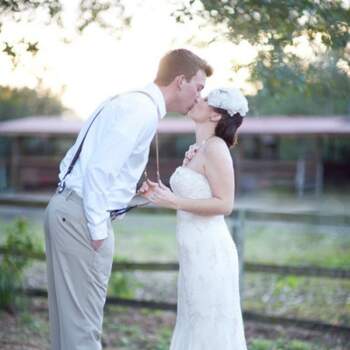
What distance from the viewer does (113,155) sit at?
2.86 m

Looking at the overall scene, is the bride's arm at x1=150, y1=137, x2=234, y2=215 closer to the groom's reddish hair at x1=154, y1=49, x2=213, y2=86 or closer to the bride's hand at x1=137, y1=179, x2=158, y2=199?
the bride's hand at x1=137, y1=179, x2=158, y2=199

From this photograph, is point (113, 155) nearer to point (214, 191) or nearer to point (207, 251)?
point (214, 191)

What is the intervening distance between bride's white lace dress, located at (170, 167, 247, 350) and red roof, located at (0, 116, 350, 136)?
2114 centimetres

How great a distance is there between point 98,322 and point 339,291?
193 inches

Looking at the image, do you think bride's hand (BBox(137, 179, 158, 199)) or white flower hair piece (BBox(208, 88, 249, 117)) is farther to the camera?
white flower hair piece (BBox(208, 88, 249, 117))

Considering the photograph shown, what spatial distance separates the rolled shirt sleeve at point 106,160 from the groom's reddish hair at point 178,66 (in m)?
0.32

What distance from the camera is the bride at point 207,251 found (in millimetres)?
3393

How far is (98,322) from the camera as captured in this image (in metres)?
3.14

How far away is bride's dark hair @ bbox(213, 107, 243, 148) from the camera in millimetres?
3414

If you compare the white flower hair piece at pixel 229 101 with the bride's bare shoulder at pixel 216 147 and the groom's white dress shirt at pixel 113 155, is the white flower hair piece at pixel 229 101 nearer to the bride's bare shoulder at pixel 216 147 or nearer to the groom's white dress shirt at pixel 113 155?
the bride's bare shoulder at pixel 216 147

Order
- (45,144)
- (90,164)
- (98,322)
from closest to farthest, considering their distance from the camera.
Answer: (90,164)
(98,322)
(45,144)

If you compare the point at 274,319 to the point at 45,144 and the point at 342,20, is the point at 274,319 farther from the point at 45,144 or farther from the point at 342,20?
the point at 45,144

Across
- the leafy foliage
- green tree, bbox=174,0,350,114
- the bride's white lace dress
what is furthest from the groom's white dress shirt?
the leafy foliage

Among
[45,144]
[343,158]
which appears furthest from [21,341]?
[343,158]
